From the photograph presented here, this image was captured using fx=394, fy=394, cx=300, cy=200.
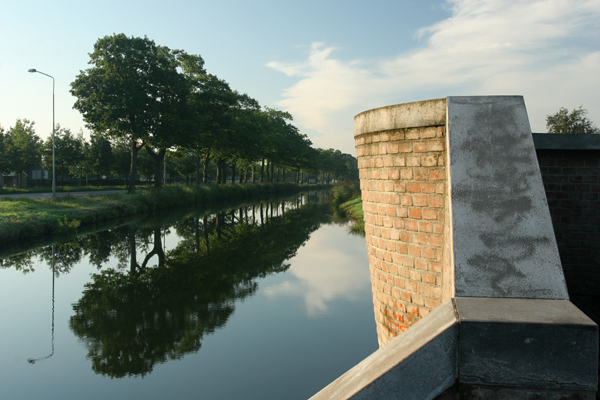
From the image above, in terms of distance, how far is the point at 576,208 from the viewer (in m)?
5.68

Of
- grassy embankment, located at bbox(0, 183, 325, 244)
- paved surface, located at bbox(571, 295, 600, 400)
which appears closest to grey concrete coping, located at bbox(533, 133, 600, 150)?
paved surface, located at bbox(571, 295, 600, 400)

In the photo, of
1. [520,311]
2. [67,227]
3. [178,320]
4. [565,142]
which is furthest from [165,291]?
[67,227]

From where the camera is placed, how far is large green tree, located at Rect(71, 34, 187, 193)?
1014 inches

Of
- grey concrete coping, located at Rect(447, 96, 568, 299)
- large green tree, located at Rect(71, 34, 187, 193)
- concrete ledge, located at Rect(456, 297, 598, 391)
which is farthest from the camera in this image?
large green tree, located at Rect(71, 34, 187, 193)

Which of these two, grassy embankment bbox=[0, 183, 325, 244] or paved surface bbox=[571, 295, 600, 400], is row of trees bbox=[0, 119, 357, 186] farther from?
paved surface bbox=[571, 295, 600, 400]

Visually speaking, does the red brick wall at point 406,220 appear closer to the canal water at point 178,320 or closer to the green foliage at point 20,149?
the canal water at point 178,320

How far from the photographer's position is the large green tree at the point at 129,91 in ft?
84.5

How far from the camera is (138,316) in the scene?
7793 millimetres

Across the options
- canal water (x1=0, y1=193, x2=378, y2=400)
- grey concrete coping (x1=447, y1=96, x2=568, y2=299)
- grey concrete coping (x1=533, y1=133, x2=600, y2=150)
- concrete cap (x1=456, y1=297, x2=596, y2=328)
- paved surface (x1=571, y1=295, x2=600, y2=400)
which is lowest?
canal water (x1=0, y1=193, x2=378, y2=400)

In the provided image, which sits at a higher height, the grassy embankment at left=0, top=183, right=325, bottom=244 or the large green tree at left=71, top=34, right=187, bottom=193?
the large green tree at left=71, top=34, right=187, bottom=193

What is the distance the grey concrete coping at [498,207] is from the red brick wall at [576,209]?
10.9 feet

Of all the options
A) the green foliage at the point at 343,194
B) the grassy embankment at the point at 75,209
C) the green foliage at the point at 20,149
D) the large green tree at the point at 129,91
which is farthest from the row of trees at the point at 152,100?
the green foliage at the point at 20,149

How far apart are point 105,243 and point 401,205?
1390 cm

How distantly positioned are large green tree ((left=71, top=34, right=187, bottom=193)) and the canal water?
1362cm
